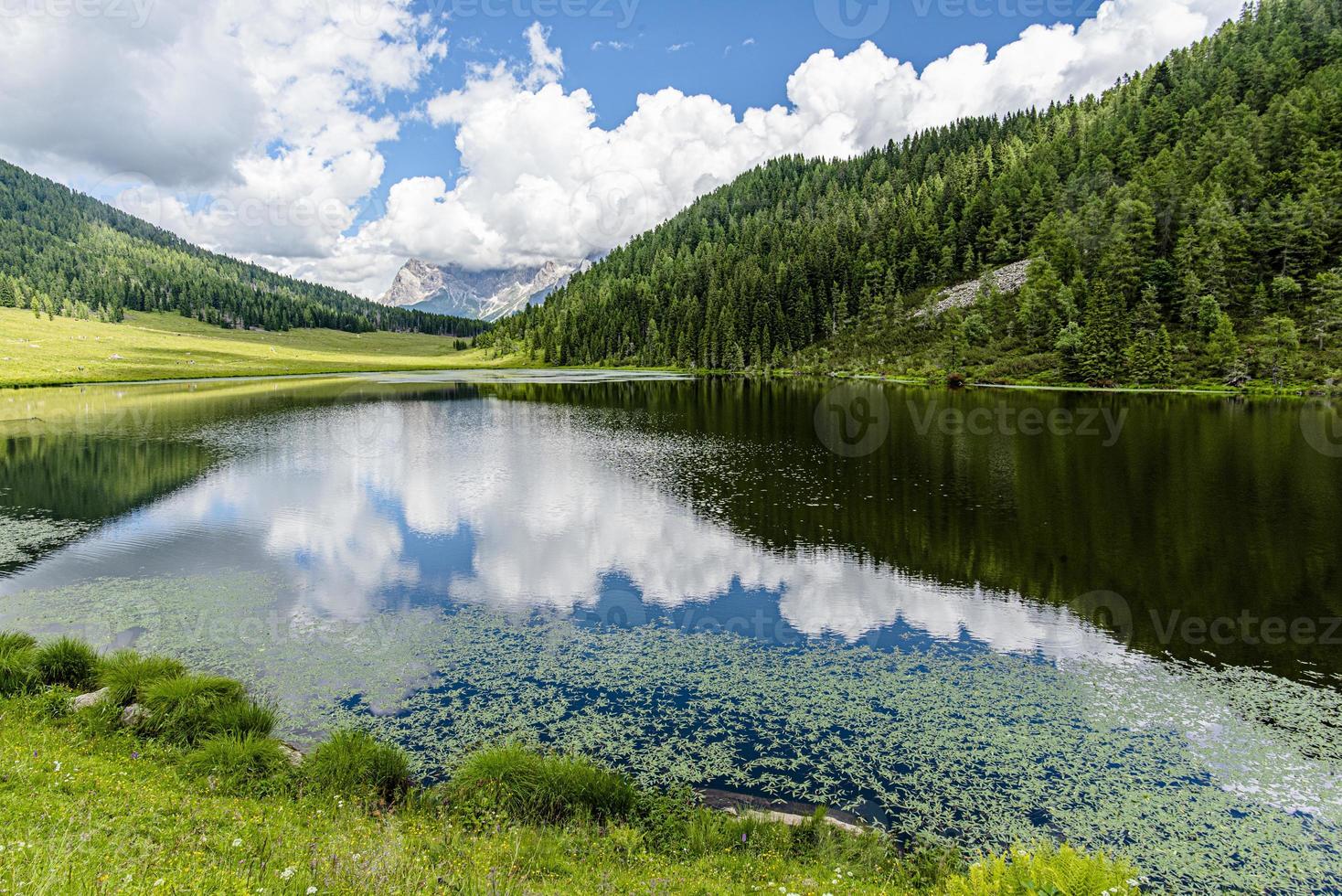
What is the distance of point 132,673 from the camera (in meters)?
14.4

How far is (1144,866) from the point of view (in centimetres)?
1005

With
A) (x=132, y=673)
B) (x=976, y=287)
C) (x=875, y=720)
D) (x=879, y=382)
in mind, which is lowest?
(x=875, y=720)

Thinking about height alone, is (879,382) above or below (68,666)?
above

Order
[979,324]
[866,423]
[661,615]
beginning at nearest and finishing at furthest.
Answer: [661,615], [866,423], [979,324]

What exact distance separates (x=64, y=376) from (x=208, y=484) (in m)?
116

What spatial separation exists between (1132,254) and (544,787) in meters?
154

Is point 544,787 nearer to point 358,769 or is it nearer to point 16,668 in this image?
point 358,769

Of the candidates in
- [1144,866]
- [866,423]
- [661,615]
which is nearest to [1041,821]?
[1144,866]

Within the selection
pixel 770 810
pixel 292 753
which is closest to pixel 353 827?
pixel 292 753

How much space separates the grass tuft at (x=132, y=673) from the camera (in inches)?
542

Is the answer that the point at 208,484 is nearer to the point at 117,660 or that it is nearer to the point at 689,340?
the point at 117,660

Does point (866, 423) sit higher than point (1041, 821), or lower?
higher

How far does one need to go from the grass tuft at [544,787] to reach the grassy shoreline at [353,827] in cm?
3

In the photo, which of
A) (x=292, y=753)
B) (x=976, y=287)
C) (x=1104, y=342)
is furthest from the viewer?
(x=976, y=287)
